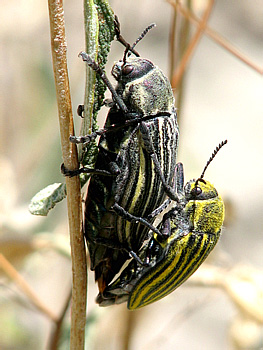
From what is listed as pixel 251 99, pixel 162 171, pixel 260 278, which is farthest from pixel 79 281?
pixel 251 99

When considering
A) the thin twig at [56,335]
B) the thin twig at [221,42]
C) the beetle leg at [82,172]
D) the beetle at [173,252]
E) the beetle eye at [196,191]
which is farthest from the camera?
the thin twig at [221,42]

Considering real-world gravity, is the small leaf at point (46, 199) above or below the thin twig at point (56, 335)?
above

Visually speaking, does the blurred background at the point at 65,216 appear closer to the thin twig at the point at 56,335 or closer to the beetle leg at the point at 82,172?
the thin twig at the point at 56,335

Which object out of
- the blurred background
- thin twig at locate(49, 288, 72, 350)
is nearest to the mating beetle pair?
thin twig at locate(49, 288, 72, 350)

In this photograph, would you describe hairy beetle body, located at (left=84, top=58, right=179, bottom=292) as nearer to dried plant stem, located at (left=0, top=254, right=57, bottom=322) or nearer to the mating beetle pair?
the mating beetle pair

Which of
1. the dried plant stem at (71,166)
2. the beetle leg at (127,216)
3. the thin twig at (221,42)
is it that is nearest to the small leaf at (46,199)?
the dried plant stem at (71,166)
